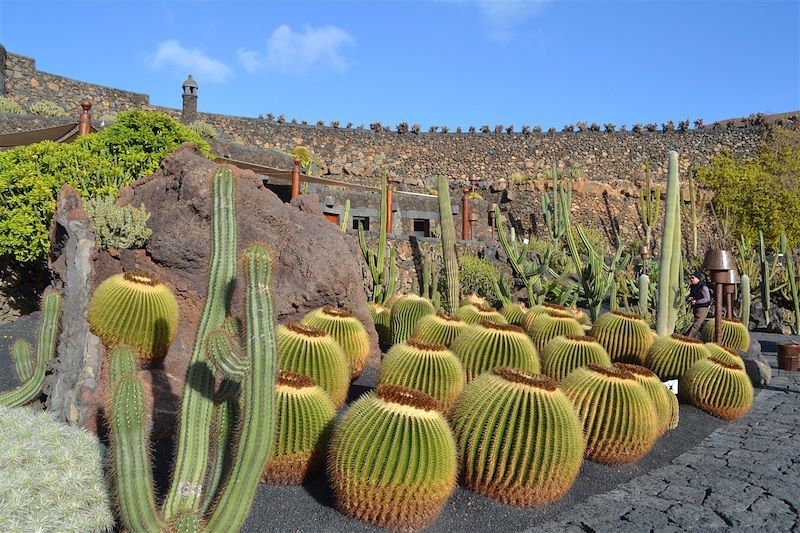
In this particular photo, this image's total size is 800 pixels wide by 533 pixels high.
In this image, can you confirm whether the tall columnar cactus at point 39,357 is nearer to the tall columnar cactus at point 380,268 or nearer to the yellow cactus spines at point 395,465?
the yellow cactus spines at point 395,465

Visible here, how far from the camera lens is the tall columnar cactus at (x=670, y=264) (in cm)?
825

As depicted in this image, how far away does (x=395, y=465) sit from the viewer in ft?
10.9

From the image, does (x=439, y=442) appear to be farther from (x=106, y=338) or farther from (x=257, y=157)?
(x=257, y=157)

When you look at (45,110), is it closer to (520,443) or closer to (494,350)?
(494,350)

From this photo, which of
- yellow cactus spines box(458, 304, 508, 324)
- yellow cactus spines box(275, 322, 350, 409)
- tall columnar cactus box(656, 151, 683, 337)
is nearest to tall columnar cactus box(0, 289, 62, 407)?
yellow cactus spines box(275, 322, 350, 409)

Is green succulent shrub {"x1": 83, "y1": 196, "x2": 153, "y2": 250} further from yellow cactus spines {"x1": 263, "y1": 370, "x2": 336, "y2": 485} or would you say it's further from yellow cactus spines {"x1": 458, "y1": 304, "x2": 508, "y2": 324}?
yellow cactus spines {"x1": 458, "y1": 304, "x2": 508, "y2": 324}

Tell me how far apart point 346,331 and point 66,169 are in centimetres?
450

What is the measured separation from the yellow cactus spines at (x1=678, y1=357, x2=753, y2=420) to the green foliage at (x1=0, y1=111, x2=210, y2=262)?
22.3 ft

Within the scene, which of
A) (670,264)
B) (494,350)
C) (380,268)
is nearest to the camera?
(494,350)

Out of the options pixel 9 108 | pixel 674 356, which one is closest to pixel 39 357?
pixel 674 356

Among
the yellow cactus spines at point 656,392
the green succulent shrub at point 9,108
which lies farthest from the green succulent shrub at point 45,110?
the yellow cactus spines at point 656,392

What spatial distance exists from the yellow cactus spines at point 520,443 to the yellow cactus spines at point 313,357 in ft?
3.68

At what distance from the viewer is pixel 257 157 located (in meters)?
16.0

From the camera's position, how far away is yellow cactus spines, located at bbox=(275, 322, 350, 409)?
459cm
